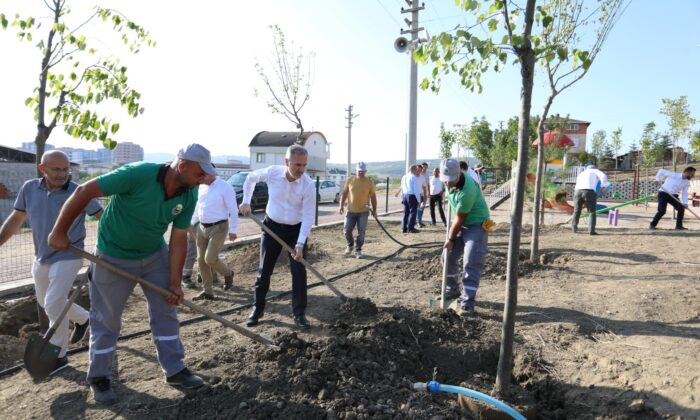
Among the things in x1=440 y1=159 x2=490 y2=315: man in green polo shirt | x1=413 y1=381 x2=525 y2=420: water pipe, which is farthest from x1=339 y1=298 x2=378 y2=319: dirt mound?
x1=413 y1=381 x2=525 y2=420: water pipe

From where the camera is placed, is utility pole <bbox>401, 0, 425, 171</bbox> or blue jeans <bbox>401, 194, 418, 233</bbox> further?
utility pole <bbox>401, 0, 425, 171</bbox>

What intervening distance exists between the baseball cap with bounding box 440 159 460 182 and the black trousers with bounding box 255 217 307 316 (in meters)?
1.56

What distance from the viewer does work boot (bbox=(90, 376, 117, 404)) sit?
3.17 m

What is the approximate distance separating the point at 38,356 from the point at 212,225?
102 inches

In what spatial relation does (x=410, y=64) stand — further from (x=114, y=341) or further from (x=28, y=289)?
(x=114, y=341)

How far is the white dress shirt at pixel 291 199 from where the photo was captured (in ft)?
15.1

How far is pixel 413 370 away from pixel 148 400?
191cm

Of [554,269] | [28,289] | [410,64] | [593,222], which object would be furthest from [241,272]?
[410,64]

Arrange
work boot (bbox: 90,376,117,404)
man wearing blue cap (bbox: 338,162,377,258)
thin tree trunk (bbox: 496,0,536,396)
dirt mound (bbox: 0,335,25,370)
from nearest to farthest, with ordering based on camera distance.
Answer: thin tree trunk (bbox: 496,0,536,396) → work boot (bbox: 90,376,117,404) → dirt mound (bbox: 0,335,25,370) → man wearing blue cap (bbox: 338,162,377,258)

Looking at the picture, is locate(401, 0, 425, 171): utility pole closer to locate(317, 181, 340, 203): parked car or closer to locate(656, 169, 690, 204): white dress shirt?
locate(656, 169, 690, 204): white dress shirt

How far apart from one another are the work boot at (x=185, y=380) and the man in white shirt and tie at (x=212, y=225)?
2536 mm

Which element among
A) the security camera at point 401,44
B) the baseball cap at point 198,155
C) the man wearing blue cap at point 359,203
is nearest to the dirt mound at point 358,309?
the baseball cap at point 198,155

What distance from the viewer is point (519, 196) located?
2.93m

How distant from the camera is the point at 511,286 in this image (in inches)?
119
